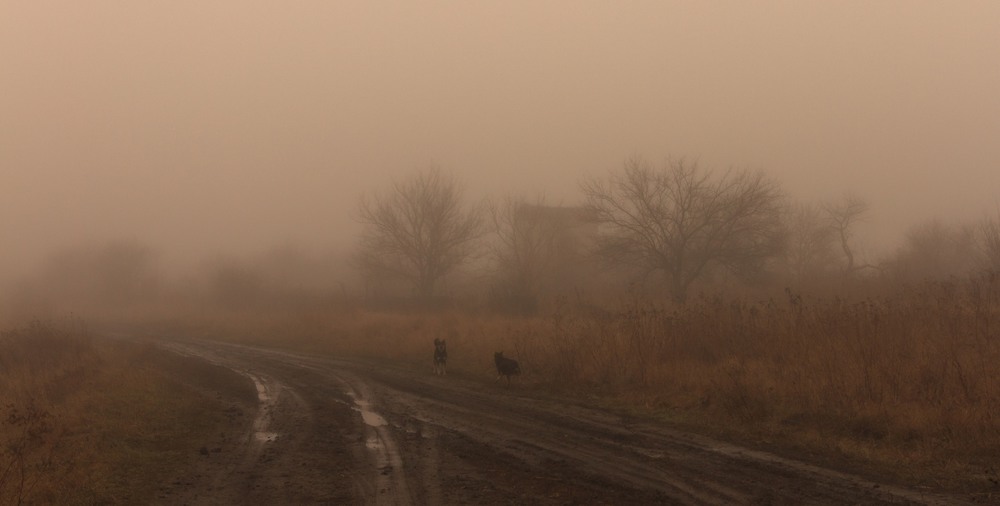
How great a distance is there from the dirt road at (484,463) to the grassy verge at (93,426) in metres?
0.64

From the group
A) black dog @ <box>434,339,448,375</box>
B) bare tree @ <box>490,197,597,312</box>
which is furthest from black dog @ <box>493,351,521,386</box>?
bare tree @ <box>490,197,597,312</box>

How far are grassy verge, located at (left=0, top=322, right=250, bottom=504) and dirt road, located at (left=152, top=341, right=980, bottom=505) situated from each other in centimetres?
64

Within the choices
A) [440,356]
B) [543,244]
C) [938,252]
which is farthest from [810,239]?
[440,356]

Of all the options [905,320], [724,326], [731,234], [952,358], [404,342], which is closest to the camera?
[952,358]

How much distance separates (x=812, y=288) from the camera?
28.7m

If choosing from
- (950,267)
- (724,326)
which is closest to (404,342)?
(724,326)

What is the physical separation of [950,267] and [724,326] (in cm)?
2813

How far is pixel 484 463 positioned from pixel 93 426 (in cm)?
686

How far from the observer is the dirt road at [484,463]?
7020mm

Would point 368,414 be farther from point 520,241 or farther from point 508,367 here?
point 520,241

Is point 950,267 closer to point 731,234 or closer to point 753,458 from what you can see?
point 731,234

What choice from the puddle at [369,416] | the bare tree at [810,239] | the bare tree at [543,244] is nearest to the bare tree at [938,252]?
the bare tree at [810,239]

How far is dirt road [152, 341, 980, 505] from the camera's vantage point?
23.0ft

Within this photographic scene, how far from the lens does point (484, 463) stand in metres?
8.44
